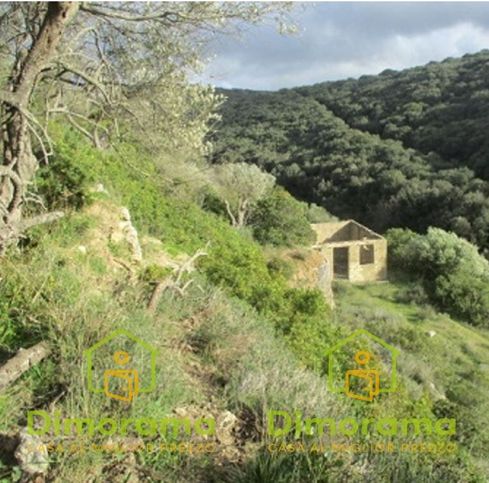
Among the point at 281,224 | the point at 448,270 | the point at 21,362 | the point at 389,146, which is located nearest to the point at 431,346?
the point at 281,224

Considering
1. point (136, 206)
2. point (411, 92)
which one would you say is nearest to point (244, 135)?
point (411, 92)

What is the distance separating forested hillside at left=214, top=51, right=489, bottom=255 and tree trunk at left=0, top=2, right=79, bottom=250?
26947 millimetres

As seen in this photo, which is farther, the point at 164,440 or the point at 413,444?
the point at 413,444

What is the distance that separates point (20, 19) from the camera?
7.54 meters

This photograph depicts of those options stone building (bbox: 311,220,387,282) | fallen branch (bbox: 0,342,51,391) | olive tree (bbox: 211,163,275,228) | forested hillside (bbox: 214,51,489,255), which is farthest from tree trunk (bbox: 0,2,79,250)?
forested hillside (bbox: 214,51,489,255)

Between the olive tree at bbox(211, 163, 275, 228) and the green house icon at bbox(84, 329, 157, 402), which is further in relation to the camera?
the olive tree at bbox(211, 163, 275, 228)

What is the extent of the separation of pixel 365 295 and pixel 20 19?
18.4 meters

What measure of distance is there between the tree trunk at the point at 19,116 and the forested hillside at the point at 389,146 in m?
26.9

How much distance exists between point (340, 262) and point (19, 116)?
21.5m

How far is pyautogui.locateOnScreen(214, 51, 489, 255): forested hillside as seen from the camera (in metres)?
35.6

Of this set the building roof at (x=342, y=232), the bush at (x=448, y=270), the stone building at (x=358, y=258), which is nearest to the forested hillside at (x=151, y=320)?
the bush at (x=448, y=270)

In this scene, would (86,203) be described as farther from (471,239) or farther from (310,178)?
(310,178)

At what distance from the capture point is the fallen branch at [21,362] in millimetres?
3355

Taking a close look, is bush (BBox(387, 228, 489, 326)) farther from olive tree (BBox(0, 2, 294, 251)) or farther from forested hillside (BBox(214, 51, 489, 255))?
olive tree (BBox(0, 2, 294, 251))
